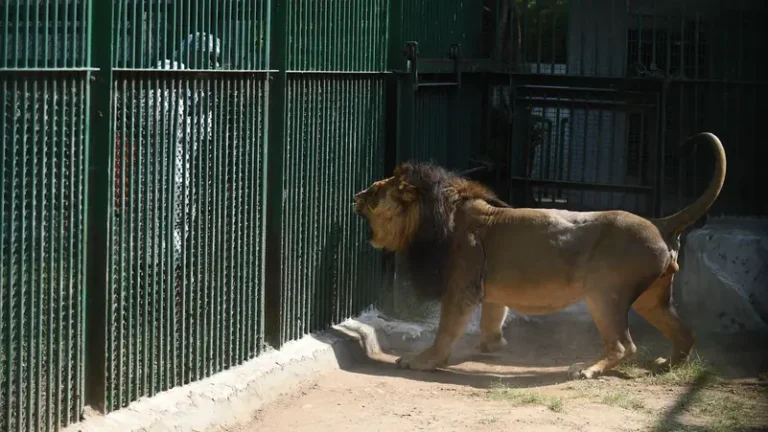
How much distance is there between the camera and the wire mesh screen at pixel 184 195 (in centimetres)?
573

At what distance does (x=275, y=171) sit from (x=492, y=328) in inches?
93.9

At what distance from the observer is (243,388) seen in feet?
22.0

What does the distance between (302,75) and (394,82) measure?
67.4 inches

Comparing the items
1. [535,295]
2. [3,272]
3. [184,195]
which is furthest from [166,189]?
[535,295]

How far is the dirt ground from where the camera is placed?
21.8 ft

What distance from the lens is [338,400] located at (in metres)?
7.18

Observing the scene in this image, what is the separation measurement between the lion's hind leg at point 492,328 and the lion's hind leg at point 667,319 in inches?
43.6

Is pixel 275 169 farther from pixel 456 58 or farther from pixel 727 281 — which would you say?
pixel 727 281

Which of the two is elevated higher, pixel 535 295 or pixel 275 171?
pixel 275 171

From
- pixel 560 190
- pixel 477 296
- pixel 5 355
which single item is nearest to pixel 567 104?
pixel 560 190

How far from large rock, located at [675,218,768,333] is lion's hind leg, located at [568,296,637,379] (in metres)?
2.23

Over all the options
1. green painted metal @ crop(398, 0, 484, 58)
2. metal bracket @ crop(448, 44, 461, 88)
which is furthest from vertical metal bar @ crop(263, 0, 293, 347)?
metal bracket @ crop(448, 44, 461, 88)

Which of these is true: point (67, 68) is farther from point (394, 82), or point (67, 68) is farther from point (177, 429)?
point (394, 82)

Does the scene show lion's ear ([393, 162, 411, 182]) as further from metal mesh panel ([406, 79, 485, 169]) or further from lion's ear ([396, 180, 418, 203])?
metal mesh panel ([406, 79, 485, 169])
